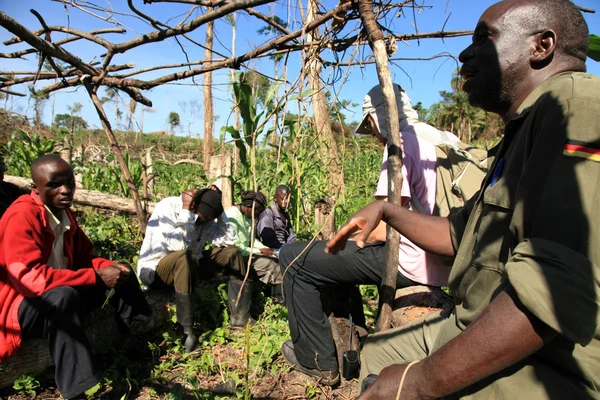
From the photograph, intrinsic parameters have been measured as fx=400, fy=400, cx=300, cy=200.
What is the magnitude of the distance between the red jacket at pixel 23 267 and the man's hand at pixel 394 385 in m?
2.22

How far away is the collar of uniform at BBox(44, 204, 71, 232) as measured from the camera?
2.75 meters

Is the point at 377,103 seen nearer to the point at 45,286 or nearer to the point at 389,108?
the point at 389,108

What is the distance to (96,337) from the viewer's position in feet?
9.70

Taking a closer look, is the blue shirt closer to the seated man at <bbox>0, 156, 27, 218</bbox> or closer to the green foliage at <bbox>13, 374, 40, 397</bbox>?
the seated man at <bbox>0, 156, 27, 218</bbox>

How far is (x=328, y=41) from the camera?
2.29 meters

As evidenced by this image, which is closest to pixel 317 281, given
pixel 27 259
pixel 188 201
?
pixel 27 259

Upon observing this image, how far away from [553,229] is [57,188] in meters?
2.91

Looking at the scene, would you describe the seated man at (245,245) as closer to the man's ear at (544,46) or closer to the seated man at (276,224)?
the seated man at (276,224)

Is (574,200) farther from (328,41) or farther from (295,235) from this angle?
(295,235)

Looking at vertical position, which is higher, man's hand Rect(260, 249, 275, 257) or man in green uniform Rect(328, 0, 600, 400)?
man in green uniform Rect(328, 0, 600, 400)

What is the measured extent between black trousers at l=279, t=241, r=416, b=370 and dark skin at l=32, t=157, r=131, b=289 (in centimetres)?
126

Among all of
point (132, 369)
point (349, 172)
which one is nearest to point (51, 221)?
point (132, 369)

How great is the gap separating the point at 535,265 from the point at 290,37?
1904mm

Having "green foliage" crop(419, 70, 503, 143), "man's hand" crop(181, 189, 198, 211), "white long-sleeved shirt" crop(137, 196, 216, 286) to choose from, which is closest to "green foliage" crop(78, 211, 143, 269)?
"white long-sleeved shirt" crop(137, 196, 216, 286)
